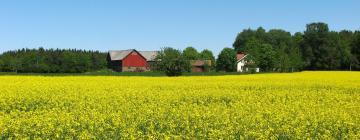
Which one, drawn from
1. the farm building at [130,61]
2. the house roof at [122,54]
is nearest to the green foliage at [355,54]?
the farm building at [130,61]

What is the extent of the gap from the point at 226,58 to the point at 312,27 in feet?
80.2

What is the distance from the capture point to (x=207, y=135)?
10.5 meters

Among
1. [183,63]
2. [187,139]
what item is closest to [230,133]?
[187,139]

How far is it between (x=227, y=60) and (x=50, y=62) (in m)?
35.0

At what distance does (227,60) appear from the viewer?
11606 centimetres

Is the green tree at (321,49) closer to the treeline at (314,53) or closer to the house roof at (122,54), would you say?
the treeline at (314,53)

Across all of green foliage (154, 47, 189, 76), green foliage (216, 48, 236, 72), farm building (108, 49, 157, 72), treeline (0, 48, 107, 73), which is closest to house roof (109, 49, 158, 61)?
farm building (108, 49, 157, 72)

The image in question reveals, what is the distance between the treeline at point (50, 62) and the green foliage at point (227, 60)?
89.2 feet

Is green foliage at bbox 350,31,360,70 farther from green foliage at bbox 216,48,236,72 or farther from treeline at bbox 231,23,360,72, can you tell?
green foliage at bbox 216,48,236,72

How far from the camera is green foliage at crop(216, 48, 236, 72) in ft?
380

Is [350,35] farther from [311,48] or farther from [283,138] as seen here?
[283,138]

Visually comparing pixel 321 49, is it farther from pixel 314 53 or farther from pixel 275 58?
pixel 275 58

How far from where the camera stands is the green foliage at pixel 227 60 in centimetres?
11569

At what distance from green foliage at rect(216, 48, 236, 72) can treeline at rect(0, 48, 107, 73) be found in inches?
1071
